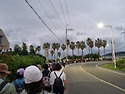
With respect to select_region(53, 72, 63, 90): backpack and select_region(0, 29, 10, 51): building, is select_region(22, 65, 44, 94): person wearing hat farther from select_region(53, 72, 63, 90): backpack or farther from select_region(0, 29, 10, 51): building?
select_region(0, 29, 10, 51): building

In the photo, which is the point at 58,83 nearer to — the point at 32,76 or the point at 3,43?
the point at 3,43

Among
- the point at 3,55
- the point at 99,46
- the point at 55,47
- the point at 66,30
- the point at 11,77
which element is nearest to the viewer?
the point at 3,55

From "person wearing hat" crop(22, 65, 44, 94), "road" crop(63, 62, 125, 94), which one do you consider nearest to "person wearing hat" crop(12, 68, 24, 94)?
"person wearing hat" crop(22, 65, 44, 94)

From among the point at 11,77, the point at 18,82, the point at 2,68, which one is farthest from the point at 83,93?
the point at 2,68

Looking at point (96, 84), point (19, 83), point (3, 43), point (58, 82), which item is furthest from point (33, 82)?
point (96, 84)

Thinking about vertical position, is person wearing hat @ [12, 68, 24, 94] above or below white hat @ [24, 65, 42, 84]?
below

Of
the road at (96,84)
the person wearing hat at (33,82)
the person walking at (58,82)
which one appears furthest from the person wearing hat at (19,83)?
the road at (96,84)

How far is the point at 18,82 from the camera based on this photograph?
4.74 metres

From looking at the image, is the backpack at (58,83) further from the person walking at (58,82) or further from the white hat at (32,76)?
the white hat at (32,76)

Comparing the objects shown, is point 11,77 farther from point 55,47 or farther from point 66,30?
point 55,47

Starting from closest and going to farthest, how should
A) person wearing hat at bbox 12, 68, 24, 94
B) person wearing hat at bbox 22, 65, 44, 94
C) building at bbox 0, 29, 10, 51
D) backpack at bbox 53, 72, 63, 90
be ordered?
person wearing hat at bbox 22, 65, 44, 94
person wearing hat at bbox 12, 68, 24, 94
backpack at bbox 53, 72, 63, 90
building at bbox 0, 29, 10, 51

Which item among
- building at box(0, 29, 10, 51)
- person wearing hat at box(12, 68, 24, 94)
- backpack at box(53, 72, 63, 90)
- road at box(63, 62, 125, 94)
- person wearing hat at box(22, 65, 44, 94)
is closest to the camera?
person wearing hat at box(22, 65, 44, 94)

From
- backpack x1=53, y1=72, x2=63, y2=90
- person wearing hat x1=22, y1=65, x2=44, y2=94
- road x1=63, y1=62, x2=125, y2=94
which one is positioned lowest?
road x1=63, y1=62, x2=125, y2=94

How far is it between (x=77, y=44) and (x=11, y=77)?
361ft
